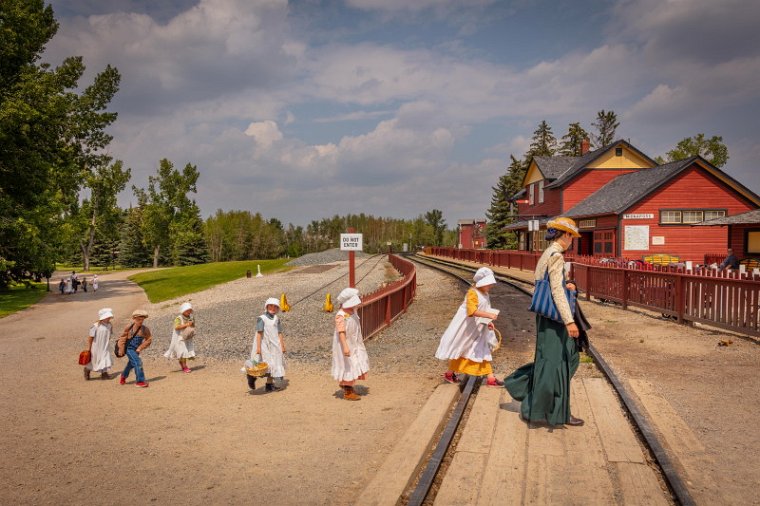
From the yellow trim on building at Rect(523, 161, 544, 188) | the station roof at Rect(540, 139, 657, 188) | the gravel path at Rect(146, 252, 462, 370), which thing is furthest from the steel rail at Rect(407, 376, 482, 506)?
the yellow trim on building at Rect(523, 161, 544, 188)

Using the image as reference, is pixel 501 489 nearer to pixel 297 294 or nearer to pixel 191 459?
pixel 191 459

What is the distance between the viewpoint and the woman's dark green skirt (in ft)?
18.4

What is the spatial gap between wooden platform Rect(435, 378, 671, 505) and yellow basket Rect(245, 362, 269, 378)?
3.08 metres

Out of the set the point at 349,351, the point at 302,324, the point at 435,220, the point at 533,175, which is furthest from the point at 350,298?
the point at 435,220

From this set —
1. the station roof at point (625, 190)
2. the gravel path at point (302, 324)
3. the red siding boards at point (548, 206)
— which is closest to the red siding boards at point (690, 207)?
the station roof at point (625, 190)

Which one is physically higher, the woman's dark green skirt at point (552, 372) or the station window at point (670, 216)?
the station window at point (670, 216)

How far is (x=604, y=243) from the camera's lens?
3406cm

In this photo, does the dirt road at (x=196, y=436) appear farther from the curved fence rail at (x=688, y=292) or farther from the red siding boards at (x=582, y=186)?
the red siding boards at (x=582, y=186)

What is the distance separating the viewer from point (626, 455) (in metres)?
4.98

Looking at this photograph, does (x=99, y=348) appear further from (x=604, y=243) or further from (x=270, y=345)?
(x=604, y=243)

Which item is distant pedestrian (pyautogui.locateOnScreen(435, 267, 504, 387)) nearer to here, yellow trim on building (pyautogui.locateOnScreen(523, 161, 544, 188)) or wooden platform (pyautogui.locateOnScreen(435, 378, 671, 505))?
wooden platform (pyautogui.locateOnScreen(435, 378, 671, 505))

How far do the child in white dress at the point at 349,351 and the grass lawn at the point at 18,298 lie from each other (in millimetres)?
20859

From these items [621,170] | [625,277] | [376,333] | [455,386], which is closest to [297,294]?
[376,333]

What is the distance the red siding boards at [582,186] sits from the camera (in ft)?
133
